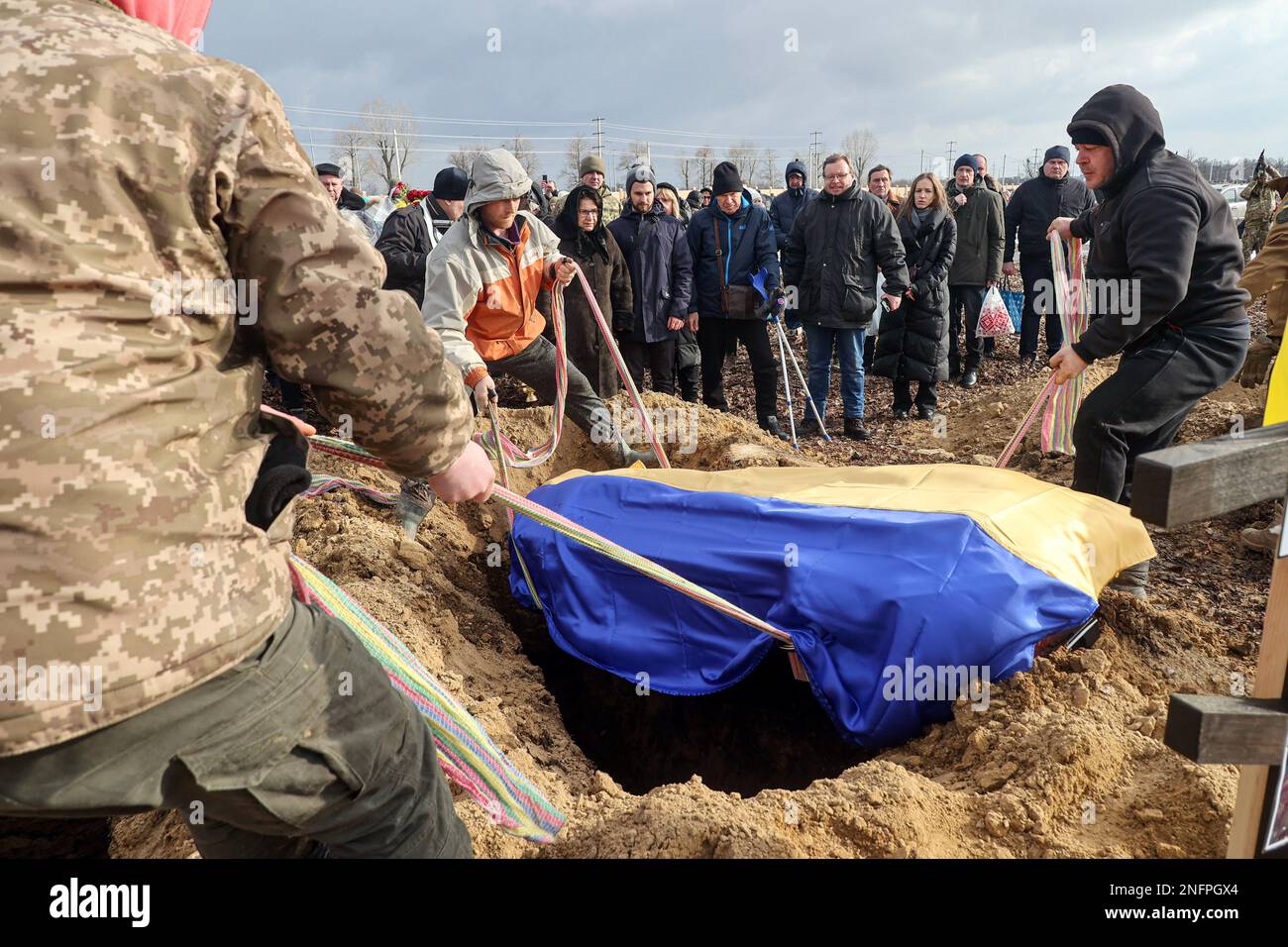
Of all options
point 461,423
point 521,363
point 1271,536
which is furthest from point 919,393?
point 461,423

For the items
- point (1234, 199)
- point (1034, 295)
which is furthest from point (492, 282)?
point (1234, 199)

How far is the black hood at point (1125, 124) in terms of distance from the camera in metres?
3.42

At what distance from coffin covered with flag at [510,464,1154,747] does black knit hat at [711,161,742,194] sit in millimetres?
3649

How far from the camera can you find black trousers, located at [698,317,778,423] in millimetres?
6891

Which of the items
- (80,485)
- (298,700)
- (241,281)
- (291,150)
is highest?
(291,150)

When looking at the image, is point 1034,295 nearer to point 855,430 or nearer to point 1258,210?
point 1258,210

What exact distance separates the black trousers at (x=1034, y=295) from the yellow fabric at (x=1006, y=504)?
5537 millimetres

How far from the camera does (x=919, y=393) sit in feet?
24.9

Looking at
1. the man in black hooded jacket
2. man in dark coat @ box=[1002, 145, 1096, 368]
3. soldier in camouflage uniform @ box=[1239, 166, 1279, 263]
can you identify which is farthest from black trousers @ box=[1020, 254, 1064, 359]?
the man in black hooded jacket

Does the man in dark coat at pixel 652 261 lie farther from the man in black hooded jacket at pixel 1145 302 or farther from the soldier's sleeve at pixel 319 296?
the soldier's sleeve at pixel 319 296

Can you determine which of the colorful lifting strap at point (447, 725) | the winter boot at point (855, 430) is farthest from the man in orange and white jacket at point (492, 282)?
the winter boot at point (855, 430)

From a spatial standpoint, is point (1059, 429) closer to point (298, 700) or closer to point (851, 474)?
point (851, 474)

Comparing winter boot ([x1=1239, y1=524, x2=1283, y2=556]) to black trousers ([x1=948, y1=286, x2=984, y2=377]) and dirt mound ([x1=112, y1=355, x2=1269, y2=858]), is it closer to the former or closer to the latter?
dirt mound ([x1=112, y1=355, x2=1269, y2=858])
